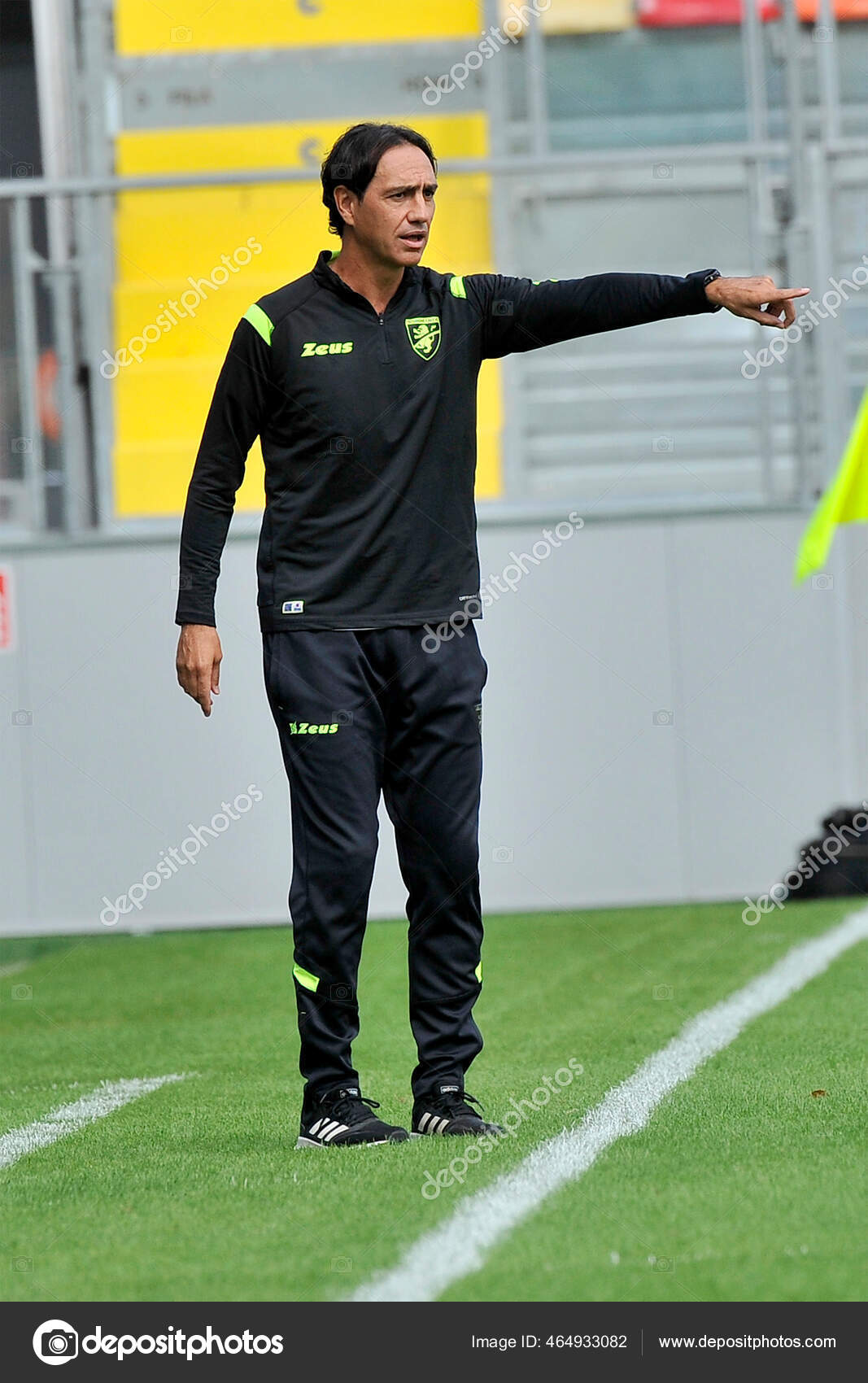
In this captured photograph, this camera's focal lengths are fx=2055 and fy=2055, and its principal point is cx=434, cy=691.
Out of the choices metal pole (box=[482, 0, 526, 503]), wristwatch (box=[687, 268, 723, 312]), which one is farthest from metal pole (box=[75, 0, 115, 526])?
wristwatch (box=[687, 268, 723, 312])

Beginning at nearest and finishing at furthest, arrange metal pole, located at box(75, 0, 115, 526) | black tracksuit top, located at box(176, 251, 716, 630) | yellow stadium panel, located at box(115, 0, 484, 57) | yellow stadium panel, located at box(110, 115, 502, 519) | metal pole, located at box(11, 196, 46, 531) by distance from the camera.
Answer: black tracksuit top, located at box(176, 251, 716, 630), metal pole, located at box(11, 196, 46, 531), metal pole, located at box(75, 0, 115, 526), yellow stadium panel, located at box(110, 115, 502, 519), yellow stadium panel, located at box(115, 0, 484, 57)

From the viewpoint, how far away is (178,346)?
387 inches

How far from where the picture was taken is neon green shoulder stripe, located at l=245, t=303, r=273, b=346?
4031mm

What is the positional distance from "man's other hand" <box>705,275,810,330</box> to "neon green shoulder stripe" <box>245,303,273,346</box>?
864mm

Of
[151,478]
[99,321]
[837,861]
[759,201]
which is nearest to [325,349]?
[837,861]

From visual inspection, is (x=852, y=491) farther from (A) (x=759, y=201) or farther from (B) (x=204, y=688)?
(A) (x=759, y=201)

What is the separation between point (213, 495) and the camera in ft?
13.7

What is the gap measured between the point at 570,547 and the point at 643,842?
1.38 meters

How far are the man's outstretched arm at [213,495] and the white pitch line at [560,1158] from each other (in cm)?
105

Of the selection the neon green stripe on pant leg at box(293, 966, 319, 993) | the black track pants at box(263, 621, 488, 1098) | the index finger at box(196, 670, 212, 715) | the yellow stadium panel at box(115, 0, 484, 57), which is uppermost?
the yellow stadium panel at box(115, 0, 484, 57)

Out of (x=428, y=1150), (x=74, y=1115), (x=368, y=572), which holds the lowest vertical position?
(x=74, y=1115)

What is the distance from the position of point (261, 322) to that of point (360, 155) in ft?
1.24

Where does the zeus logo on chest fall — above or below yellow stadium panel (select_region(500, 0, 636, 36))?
below

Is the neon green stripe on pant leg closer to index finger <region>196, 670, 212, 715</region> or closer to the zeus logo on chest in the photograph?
index finger <region>196, 670, 212, 715</region>
